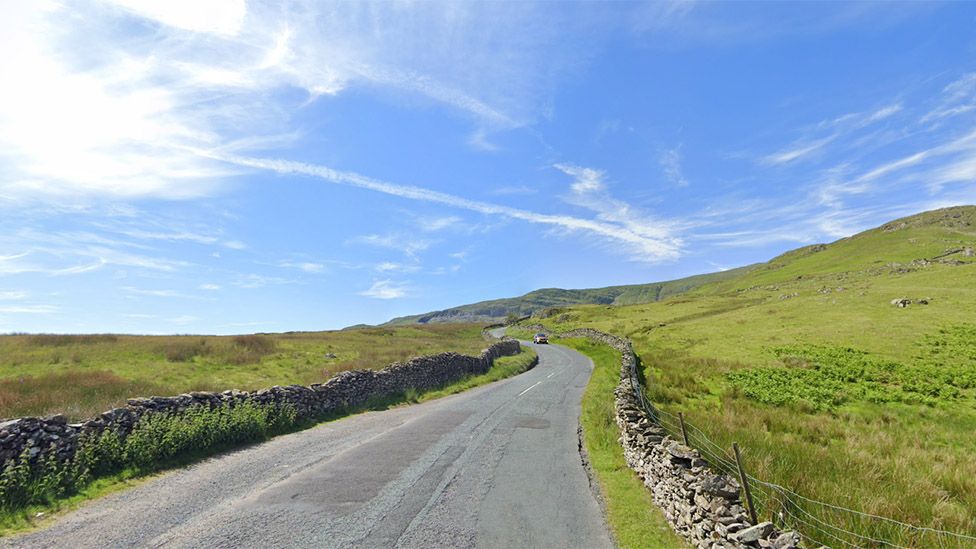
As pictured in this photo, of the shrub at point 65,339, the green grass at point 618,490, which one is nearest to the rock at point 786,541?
the green grass at point 618,490

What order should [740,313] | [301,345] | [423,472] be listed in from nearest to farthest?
[423,472] < [301,345] < [740,313]

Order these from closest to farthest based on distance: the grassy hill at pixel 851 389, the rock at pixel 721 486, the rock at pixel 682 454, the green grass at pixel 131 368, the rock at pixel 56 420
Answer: the rock at pixel 721 486, the rock at pixel 682 454, the grassy hill at pixel 851 389, the rock at pixel 56 420, the green grass at pixel 131 368

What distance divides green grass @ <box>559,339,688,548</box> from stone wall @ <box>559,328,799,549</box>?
0.27 meters

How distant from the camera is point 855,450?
14375 mm

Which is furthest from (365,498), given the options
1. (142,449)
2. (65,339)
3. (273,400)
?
(65,339)

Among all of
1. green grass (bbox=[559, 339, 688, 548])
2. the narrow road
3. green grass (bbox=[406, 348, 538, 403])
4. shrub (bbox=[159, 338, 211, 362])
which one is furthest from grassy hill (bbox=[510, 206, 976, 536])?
shrub (bbox=[159, 338, 211, 362])

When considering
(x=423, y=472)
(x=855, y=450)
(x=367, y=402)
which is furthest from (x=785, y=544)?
(x=367, y=402)

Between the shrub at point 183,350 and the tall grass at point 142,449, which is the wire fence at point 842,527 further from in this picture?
the shrub at point 183,350

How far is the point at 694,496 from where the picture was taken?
8.55 metres

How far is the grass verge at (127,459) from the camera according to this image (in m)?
9.09

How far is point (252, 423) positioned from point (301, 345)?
27.6m

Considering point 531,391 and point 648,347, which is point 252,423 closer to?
point 531,391

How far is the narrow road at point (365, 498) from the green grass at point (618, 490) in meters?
0.47

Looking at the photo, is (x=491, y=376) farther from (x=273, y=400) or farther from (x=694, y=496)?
(x=694, y=496)
